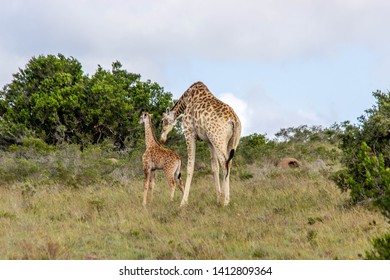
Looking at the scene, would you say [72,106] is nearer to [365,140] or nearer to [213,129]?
[213,129]

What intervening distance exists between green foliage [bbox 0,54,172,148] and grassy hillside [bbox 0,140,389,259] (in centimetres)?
1037

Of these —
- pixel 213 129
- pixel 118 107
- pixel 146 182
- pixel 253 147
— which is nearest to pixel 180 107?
pixel 213 129

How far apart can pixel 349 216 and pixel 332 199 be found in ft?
6.46

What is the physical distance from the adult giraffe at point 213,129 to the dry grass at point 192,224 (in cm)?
62

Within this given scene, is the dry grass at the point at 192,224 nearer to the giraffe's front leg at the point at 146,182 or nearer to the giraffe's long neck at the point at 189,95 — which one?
the giraffe's front leg at the point at 146,182

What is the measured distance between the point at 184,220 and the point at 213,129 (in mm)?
2613

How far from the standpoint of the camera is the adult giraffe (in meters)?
13.0

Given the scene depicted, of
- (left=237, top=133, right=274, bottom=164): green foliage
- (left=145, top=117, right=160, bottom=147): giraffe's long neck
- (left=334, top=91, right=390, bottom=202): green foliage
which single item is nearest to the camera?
(left=334, top=91, right=390, bottom=202): green foliage

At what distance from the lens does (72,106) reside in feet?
92.0

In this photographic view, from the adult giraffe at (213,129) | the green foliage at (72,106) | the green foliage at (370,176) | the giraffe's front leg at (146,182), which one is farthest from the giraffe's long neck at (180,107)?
the green foliage at (72,106)

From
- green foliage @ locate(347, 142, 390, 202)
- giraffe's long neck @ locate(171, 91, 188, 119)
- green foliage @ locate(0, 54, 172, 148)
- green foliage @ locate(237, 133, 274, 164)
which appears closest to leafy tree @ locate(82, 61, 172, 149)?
green foliage @ locate(0, 54, 172, 148)

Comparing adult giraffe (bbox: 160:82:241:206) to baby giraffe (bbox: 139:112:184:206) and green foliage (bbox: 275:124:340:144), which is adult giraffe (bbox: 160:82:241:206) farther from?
green foliage (bbox: 275:124:340:144)

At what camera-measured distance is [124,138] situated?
28.8 meters


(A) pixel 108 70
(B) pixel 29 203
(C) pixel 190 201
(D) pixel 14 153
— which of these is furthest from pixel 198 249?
(A) pixel 108 70
